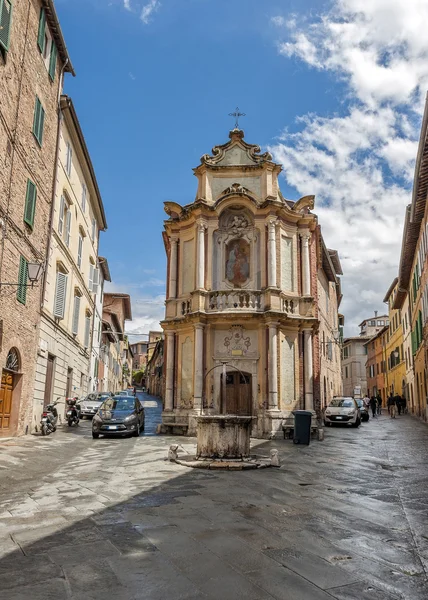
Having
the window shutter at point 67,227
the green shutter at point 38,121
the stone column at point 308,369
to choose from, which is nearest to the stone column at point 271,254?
the stone column at point 308,369

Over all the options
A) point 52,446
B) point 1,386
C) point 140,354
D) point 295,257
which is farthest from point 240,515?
point 140,354

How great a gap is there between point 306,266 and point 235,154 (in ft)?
19.5

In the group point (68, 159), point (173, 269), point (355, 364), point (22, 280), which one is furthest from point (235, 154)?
point (355, 364)

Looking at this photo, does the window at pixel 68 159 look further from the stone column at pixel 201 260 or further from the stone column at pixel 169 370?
the stone column at pixel 169 370

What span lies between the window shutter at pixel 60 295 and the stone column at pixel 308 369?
10.2m

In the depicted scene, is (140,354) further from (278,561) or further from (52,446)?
(278,561)

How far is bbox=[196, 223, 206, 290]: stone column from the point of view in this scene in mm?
20859

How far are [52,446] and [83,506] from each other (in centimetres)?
852

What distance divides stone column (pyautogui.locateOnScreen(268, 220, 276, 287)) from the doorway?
10261 mm

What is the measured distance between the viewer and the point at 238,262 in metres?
21.6

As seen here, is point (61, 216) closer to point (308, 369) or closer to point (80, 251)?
point (80, 251)

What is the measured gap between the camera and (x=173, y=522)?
6008 mm

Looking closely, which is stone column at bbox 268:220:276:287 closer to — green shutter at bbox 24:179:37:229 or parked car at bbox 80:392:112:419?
green shutter at bbox 24:179:37:229

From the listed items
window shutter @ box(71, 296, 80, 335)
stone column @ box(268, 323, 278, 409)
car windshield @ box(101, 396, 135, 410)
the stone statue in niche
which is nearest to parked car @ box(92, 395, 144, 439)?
car windshield @ box(101, 396, 135, 410)
